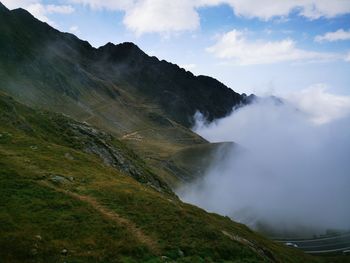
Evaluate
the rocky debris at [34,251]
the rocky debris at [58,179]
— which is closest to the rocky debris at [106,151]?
the rocky debris at [58,179]

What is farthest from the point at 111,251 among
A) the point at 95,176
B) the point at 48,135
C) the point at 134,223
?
the point at 48,135

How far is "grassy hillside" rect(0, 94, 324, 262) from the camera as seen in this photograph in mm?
31797

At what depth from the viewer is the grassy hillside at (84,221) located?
31797mm

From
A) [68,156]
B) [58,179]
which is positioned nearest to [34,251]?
[58,179]

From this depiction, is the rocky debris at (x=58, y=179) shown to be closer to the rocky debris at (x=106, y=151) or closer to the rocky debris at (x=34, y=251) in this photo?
the rocky debris at (x=34, y=251)

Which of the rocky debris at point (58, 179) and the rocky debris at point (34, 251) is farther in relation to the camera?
the rocky debris at point (58, 179)

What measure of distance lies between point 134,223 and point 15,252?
1307cm

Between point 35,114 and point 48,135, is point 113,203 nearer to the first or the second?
point 48,135

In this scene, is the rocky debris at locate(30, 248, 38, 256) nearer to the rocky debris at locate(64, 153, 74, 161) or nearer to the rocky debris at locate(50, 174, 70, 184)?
the rocky debris at locate(50, 174, 70, 184)

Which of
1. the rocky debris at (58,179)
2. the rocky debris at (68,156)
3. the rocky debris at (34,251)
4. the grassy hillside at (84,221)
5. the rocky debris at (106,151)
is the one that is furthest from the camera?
the rocky debris at (106,151)

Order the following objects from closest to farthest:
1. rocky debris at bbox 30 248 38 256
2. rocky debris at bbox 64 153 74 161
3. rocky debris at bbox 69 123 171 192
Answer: rocky debris at bbox 30 248 38 256 < rocky debris at bbox 64 153 74 161 < rocky debris at bbox 69 123 171 192

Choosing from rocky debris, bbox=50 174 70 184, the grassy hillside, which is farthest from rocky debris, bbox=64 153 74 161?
rocky debris, bbox=50 174 70 184

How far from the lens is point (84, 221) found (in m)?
36.8

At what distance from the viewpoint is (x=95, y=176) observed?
53.1 metres
